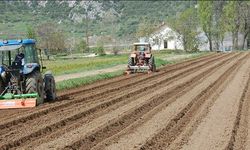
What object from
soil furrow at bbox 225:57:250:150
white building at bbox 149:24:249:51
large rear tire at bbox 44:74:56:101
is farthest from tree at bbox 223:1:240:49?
large rear tire at bbox 44:74:56:101

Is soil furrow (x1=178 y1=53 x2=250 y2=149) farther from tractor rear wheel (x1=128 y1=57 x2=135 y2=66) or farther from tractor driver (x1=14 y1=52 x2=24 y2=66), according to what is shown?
tractor rear wheel (x1=128 y1=57 x2=135 y2=66)

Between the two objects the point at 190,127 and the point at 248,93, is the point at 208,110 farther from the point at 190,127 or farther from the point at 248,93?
the point at 248,93

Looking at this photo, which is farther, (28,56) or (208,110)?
(28,56)

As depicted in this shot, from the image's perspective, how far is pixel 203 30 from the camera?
266 ft

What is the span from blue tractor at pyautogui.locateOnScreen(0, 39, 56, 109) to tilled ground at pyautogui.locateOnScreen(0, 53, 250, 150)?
426 millimetres

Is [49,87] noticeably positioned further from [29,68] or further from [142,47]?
[142,47]

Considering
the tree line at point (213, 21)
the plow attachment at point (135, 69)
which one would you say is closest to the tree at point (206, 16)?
the tree line at point (213, 21)

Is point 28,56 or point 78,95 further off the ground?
point 28,56

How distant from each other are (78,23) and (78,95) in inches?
4633

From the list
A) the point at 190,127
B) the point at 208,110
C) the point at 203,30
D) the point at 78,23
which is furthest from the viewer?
the point at 78,23

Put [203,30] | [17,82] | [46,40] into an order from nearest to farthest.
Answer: [17,82], [46,40], [203,30]

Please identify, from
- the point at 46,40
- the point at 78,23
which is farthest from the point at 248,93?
the point at 78,23

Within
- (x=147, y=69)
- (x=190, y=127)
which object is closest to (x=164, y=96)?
(x=190, y=127)

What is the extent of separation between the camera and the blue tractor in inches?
542
